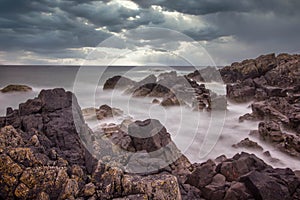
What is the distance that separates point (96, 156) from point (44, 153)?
1.90 m

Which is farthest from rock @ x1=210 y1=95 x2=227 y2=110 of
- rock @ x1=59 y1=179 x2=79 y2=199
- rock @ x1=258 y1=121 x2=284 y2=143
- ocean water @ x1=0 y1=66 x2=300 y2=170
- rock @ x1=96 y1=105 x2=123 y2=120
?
rock @ x1=59 y1=179 x2=79 y2=199

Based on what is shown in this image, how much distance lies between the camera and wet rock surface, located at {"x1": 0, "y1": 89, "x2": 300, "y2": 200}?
27.2ft

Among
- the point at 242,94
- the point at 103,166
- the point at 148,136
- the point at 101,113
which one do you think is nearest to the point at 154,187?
the point at 103,166

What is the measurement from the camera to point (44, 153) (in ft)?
31.3

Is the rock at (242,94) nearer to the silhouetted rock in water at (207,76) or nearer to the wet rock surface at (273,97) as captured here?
the wet rock surface at (273,97)

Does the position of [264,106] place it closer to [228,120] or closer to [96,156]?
[228,120]

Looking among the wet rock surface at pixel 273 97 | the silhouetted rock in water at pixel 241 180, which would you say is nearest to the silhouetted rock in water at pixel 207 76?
the wet rock surface at pixel 273 97

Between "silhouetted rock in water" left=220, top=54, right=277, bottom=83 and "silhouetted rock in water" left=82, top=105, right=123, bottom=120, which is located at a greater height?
"silhouetted rock in water" left=220, top=54, right=277, bottom=83

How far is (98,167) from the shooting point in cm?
970

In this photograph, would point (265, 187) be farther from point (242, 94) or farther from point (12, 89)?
point (12, 89)

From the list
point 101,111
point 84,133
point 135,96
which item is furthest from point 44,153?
point 135,96

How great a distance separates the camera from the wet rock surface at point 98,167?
8.28 meters

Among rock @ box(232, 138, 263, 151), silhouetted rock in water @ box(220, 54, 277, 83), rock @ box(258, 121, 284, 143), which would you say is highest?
silhouetted rock in water @ box(220, 54, 277, 83)

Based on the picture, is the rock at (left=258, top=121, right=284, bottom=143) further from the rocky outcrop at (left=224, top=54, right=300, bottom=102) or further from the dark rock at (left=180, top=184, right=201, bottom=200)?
the rocky outcrop at (left=224, top=54, right=300, bottom=102)
